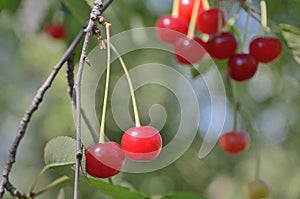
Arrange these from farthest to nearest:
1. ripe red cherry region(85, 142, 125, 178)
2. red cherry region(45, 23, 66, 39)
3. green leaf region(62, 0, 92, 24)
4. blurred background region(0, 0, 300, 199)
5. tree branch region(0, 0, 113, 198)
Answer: blurred background region(0, 0, 300, 199), red cherry region(45, 23, 66, 39), green leaf region(62, 0, 92, 24), tree branch region(0, 0, 113, 198), ripe red cherry region(85, 142, 125, 178)

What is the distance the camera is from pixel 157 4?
2881 millimetres

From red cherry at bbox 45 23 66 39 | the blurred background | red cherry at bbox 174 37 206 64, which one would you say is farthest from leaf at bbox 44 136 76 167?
red cherry at bbox 45 23 66 39

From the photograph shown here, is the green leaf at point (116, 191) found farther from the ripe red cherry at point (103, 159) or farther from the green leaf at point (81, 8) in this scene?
the green leaf at point (81, 8)

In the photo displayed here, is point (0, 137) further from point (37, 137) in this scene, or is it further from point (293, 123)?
point (293, 123)


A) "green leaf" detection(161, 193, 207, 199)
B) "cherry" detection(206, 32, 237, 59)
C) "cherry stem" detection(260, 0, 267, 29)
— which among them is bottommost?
"green leaf" detection(161, 193, 207, 199)

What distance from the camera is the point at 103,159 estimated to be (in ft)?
3.53

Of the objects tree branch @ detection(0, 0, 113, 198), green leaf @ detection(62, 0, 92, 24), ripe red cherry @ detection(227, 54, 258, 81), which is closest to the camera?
tree branch @ detection(0, 0, 113, 198)

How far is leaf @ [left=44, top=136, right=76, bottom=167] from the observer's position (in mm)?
1120

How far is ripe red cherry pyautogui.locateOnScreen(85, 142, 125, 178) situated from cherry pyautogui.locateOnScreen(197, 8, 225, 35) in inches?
22.4

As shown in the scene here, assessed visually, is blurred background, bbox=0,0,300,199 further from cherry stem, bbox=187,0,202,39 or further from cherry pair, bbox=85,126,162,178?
cherry pair, bbox=85,126,162,178

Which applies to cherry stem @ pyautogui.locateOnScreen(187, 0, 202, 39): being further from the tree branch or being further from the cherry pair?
the cherry pair

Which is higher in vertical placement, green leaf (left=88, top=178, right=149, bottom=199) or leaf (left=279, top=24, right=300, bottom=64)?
leaf (left=279, top=24, right=300, bottom=64)

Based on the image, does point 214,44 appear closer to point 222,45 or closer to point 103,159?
point 222,45

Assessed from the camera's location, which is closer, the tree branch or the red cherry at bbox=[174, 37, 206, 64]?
the tree branch
